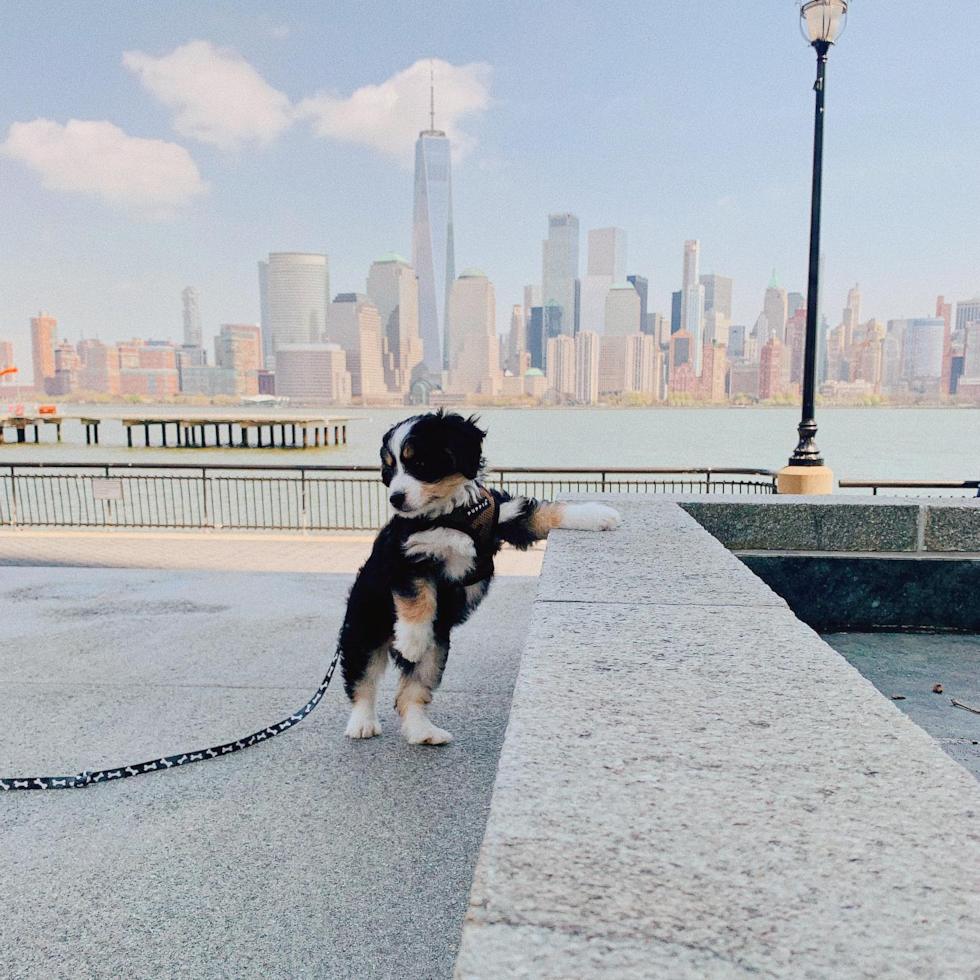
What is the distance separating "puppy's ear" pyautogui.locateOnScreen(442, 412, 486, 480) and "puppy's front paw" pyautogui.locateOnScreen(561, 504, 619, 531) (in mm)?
729

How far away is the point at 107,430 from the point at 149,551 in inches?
5396

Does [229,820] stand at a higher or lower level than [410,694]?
lower

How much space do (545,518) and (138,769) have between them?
207 centimetres

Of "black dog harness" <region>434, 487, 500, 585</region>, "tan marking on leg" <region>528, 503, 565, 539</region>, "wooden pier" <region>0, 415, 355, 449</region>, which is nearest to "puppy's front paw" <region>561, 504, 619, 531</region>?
"tan marking on leg" <region>528, 503, 565, 539</region>

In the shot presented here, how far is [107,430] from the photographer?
132750 mm

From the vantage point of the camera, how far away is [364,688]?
11.6 feet

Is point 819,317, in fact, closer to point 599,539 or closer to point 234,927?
point 599,539

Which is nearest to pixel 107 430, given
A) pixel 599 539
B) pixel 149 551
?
pixel 149 551

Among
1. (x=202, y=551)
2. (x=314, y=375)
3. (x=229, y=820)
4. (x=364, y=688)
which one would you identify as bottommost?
(x=202, y=551)

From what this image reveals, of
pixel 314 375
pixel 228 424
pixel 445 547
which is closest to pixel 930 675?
pixel 445 547

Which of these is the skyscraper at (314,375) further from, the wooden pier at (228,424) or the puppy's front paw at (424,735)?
the puppy's front paw at (424,735)

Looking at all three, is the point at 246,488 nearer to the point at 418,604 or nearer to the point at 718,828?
the point at 418,604

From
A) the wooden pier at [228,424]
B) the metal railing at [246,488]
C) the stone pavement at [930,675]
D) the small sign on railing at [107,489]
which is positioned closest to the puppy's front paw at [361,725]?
the metal railing at [246,488]

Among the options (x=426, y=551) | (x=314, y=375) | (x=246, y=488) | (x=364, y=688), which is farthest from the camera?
(x=314, y=375)
